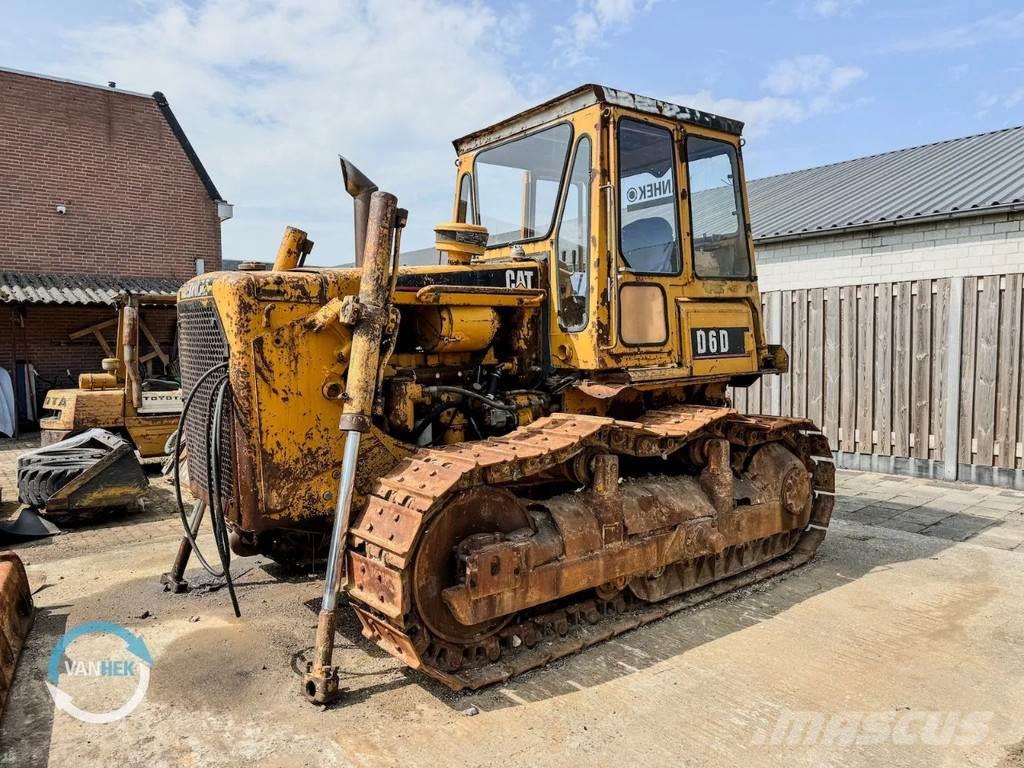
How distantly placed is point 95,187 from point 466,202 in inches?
563

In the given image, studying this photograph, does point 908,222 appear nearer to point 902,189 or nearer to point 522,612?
point 902,189

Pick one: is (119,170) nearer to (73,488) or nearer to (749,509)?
(73,488)

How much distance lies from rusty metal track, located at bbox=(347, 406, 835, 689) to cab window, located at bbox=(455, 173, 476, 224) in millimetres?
2132

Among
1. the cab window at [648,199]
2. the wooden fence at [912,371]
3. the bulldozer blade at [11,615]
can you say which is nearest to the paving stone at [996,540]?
the wooden fence at [912,371]

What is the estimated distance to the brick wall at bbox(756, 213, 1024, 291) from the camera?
29.0 ft

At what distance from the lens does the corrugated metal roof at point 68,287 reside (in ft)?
47.6

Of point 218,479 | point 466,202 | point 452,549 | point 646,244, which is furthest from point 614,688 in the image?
point 466,202

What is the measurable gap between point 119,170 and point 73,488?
12.5m

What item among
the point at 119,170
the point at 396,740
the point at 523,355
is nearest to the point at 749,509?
the point at 523,355

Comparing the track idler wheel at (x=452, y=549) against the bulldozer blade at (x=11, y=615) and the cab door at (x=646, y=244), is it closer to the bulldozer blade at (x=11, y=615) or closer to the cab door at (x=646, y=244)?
the cab door at (x=646, y=244)

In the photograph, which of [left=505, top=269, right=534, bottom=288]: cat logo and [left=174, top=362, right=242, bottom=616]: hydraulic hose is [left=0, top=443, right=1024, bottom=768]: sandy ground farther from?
[left=505, top=269, right=534, bottom=288]: cat logo

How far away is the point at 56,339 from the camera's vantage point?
15.9m

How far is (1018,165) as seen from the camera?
34.0ft

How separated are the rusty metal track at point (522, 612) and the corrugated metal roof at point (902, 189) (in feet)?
20.0
